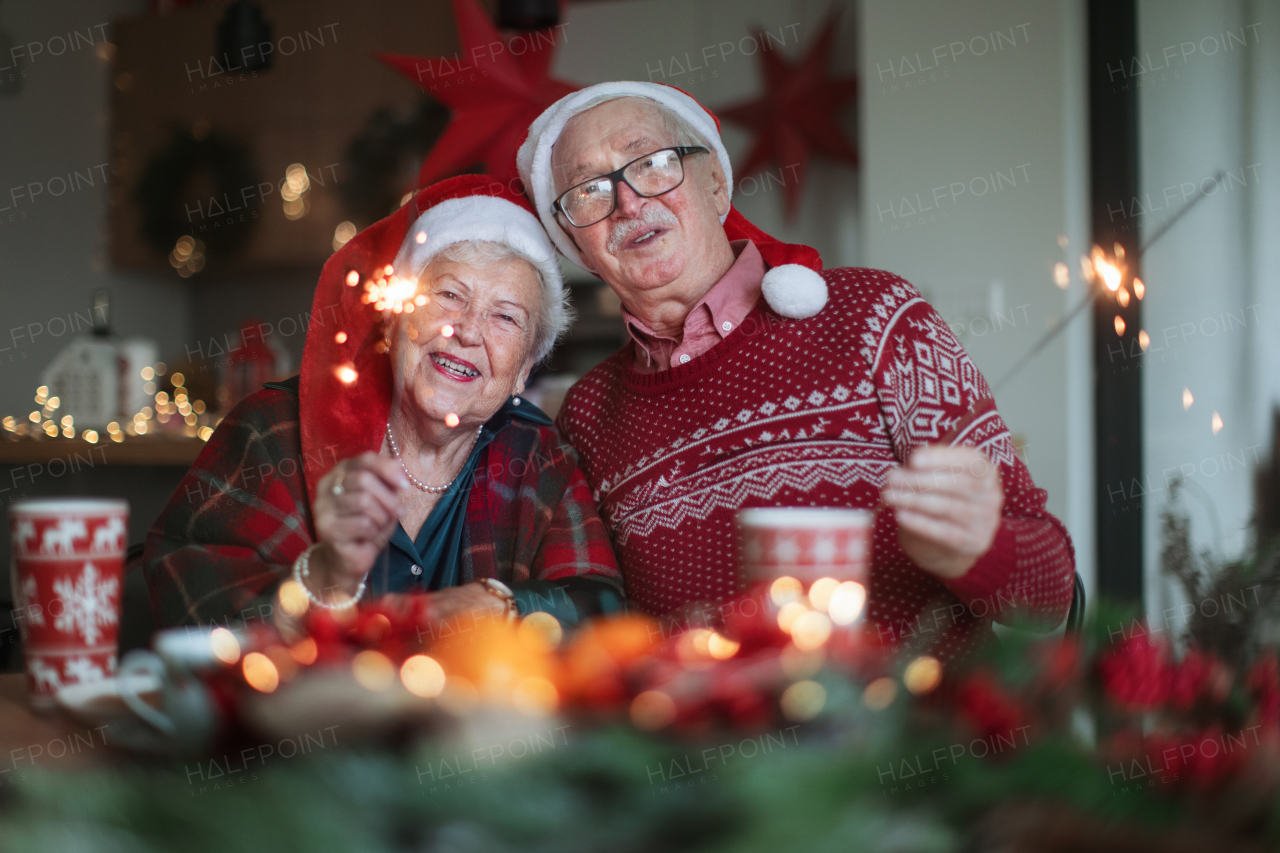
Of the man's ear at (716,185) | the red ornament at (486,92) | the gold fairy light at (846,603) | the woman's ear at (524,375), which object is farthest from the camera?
the red ornament at (486,92)

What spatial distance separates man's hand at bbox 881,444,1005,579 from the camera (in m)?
0.76

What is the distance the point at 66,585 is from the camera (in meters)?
0.72

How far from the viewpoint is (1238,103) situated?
209 cm

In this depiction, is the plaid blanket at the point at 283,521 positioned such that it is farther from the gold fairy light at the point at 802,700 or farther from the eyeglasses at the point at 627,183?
the gold fairy light at the point at 802,700

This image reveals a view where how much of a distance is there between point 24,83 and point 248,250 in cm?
98

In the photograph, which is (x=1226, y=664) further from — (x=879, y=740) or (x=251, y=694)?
(x=251, y=694)

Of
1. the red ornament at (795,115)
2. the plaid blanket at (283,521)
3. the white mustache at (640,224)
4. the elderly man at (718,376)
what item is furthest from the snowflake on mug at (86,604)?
the red ornament at (795,115)

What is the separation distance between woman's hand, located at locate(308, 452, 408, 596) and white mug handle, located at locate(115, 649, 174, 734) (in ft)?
0.68

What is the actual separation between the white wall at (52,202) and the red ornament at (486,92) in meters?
1.89

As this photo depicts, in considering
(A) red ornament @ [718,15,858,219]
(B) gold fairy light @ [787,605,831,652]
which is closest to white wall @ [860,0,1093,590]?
(A) red ornament @ [718,15,858,219]

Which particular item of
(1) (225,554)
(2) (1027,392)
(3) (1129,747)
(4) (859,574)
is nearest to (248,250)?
(2) (1027,392)

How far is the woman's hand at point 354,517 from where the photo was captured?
0.80 m

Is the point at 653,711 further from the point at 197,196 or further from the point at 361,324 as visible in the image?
the point at 197,196

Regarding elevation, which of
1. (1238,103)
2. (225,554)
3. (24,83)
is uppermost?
(24,83)
